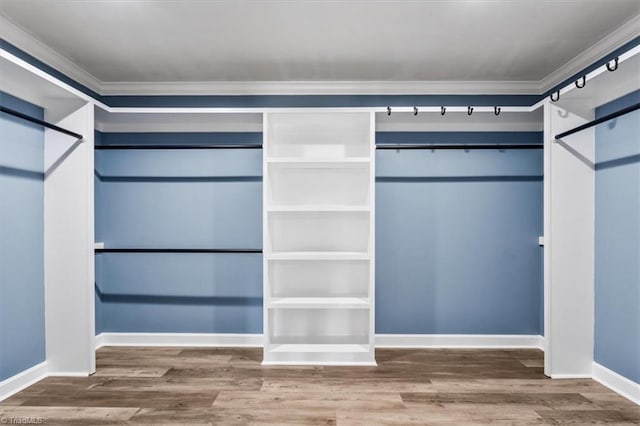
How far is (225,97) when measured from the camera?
3.17 metres

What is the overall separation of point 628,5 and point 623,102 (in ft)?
1.95

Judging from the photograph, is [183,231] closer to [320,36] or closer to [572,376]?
[320,36]

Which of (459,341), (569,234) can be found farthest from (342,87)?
(459,341)

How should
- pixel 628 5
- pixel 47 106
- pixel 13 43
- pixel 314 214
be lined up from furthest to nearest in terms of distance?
pixel 314 214 → pixel 47 106 → pixel 13 43 → pixel 628 5

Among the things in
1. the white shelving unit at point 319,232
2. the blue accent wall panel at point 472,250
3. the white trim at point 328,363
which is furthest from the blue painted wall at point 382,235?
the white trim at point 328,363

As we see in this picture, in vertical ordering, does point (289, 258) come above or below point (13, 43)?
below

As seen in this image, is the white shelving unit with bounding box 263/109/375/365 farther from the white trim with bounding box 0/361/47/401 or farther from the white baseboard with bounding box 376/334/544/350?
the white trim with bounding box 0/361/47/401

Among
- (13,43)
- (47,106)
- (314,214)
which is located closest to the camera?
(13,43)

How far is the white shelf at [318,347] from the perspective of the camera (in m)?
2.83

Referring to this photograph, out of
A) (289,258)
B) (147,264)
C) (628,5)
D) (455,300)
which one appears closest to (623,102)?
(628,5)

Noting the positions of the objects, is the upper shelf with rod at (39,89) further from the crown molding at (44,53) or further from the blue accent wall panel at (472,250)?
the blue accent wall panel at (472,250)

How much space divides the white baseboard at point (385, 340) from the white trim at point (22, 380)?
0.60 meters

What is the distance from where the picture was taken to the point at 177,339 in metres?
3.21

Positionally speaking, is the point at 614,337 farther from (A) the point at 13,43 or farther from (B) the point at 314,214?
(A) the point at 13,43
